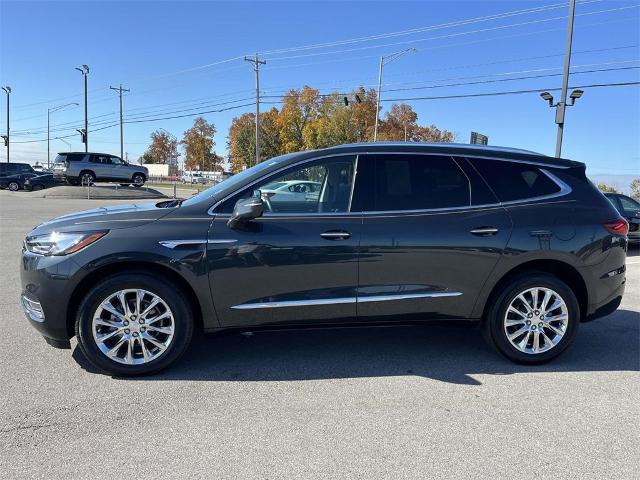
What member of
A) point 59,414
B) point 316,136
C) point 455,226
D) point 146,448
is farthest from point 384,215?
point 316,136


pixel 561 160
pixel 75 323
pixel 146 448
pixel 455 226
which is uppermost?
pixel 561 160

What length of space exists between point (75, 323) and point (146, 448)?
136cm

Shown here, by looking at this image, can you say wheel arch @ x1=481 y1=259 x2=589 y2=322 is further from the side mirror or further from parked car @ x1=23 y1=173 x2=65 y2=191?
parked car @ x1=23 y1=173 x2=65 y2=191

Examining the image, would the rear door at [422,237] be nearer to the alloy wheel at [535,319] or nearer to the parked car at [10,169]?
the alloy wheel at [535,319]

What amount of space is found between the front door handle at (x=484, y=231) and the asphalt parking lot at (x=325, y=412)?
1130 mm

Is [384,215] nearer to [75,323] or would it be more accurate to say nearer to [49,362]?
[75,323]

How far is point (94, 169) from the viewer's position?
31.3 m

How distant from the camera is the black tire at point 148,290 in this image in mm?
3680

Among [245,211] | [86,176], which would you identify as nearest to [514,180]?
[245,211]

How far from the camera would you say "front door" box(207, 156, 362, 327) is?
12.3 feet

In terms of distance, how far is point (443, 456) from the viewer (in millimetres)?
2846

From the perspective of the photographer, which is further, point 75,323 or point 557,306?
point 557,306

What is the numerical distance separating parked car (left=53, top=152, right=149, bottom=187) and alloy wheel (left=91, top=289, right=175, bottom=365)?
97.2 feet

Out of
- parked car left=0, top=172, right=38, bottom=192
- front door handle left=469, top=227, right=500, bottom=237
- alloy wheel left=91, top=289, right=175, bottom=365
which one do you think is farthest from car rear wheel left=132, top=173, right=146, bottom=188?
front door handle left=469, top=227, right=500, bottom=237
